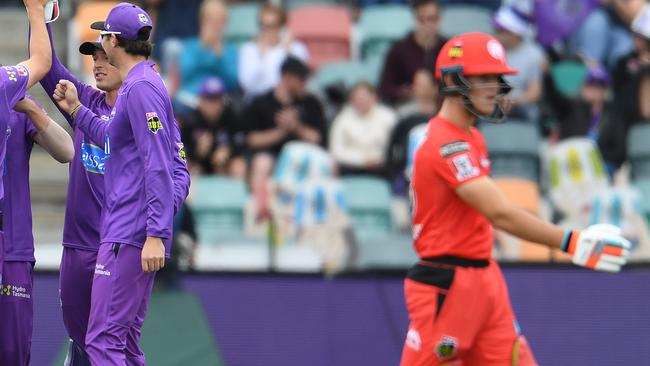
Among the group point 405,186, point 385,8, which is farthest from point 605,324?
point 385,8

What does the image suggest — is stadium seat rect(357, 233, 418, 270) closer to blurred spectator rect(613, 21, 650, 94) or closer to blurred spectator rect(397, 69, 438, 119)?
blurred spectator rect(397, 69, 438, 119)

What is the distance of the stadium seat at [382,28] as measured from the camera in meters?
13.7

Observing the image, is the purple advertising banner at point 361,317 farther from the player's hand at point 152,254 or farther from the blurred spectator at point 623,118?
the player's hand at point 152,254

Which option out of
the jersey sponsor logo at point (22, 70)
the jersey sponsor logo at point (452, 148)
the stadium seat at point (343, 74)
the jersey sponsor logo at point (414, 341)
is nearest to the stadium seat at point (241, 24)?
the stadium seat at point (343, 74)

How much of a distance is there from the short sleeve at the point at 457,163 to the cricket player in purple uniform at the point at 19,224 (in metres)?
2.06

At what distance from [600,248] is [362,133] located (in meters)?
6.02

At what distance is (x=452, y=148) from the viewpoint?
22.1 ft

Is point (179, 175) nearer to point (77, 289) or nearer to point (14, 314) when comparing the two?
point (77, 289)

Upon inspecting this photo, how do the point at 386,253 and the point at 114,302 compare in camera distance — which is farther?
the point at 386,253

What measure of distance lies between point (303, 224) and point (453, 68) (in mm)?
4128

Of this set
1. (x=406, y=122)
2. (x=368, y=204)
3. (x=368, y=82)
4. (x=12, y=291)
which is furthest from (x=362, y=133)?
(x=12, y=291)

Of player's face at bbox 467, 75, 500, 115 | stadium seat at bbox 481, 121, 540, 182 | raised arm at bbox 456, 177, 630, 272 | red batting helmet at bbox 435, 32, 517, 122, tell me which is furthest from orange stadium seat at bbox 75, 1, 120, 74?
Result: raised arm at bbox 456, 177, 630, 272

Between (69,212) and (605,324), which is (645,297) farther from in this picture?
(69,212)

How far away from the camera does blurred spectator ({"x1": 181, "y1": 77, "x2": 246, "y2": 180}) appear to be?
12.0 m
